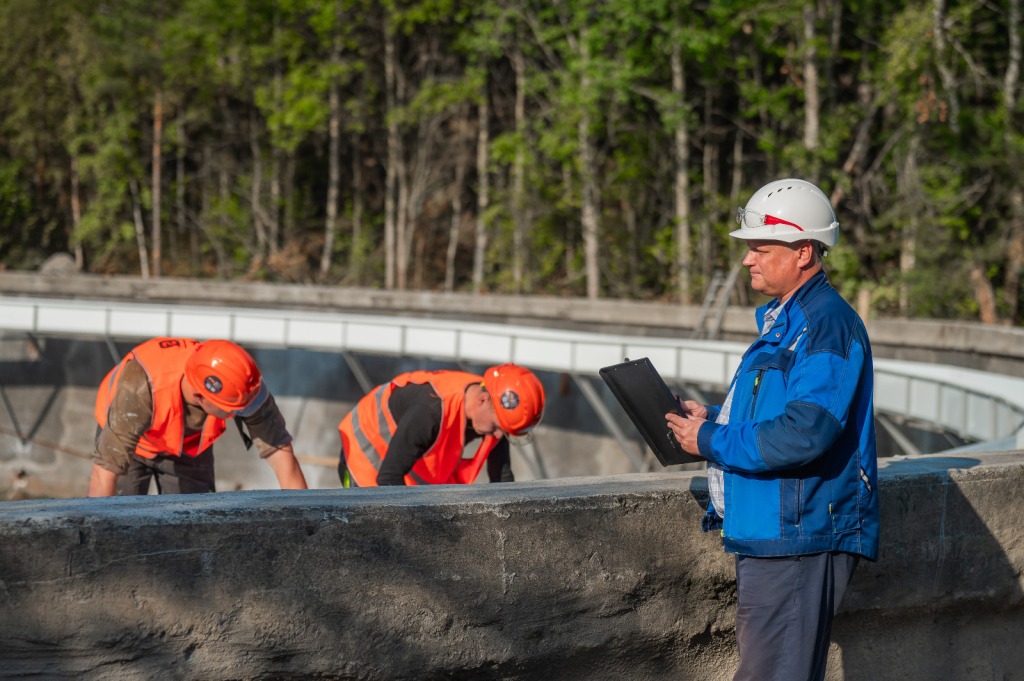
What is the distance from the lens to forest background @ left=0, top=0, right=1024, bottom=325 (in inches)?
900

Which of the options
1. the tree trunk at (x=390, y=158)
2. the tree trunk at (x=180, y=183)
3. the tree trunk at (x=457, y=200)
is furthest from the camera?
the tree trunk at (x=180, y=183)

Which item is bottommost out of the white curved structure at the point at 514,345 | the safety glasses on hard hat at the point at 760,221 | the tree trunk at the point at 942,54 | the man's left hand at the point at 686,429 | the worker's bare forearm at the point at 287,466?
the white curved structure at the point at 514,345

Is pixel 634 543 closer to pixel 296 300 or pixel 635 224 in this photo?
pixel 296 300

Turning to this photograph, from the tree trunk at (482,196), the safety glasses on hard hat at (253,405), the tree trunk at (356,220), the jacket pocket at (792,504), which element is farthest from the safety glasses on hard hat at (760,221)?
the tree trunk at (356,220)

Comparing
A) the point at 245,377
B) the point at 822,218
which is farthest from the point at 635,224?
the point at 822,218

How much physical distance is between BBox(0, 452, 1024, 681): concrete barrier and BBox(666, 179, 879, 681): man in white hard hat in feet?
1.27

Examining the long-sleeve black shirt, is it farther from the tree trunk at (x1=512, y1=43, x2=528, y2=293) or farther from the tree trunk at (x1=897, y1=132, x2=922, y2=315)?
the tree trunk at (x1=512, y1=43, x2=528, y2=293)

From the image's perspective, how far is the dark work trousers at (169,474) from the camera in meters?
6.04

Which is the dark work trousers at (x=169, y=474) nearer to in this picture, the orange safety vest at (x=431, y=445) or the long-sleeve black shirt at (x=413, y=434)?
the orange safety vest at (x=431, y=445)

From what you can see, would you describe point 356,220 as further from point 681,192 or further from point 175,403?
point 175,403

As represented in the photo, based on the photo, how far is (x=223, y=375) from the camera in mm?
5332

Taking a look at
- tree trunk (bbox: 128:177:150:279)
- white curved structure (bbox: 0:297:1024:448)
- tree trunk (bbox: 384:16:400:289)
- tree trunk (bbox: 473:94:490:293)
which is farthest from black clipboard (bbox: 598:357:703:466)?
tree trunk (bbox: 128:177:150:279)

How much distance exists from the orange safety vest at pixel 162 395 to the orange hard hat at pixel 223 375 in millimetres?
166

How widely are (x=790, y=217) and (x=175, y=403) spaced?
3.47 m
